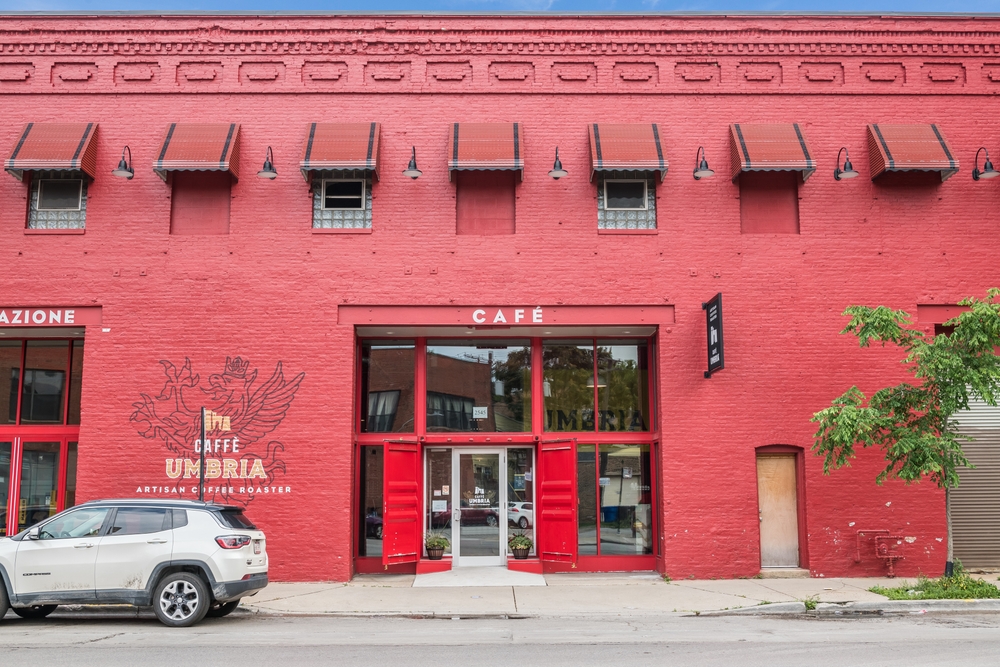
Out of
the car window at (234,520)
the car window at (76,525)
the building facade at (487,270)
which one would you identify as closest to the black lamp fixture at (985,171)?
the building facade at (487,270)

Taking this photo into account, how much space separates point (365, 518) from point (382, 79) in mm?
8480

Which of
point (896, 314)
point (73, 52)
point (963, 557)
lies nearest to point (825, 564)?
point (963, 557)

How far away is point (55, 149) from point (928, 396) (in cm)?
1575

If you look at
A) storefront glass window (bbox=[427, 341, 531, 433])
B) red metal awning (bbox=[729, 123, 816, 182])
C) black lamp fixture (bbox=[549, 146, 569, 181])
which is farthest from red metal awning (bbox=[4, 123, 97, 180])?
red metal awning (bbox=[729, 123, 816, 182])

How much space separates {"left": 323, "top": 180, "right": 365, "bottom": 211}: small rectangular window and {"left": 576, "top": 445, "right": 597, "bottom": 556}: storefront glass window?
20.8 ft

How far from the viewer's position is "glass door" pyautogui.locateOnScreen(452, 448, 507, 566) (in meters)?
17.7

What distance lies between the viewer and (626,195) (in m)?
17.5

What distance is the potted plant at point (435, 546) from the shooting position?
17.4m

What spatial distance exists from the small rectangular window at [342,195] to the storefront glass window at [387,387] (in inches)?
108

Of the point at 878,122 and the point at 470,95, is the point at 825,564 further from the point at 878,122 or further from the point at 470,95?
the point at 470,95

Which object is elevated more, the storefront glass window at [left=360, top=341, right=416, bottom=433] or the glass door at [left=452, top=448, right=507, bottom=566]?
the storefront glass window at [left=360, top=341, right=416, bottom=433]

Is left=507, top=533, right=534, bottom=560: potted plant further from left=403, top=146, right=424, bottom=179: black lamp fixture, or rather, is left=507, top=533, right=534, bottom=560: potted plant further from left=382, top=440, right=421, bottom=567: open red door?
→ left=403, top=146, right=424, bottom=179: black lamp fixture

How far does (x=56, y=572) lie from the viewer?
12102 mm

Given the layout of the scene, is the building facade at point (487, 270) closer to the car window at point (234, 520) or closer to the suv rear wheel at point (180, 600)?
the car window at point (234, 520)
